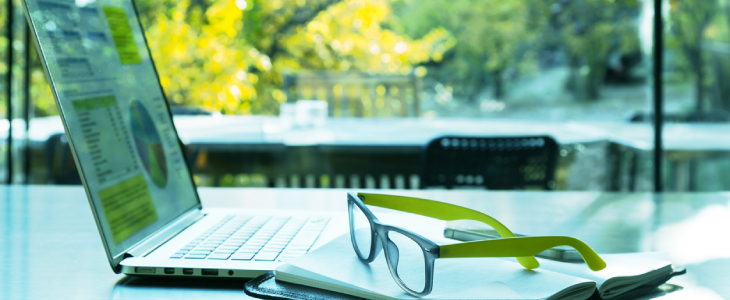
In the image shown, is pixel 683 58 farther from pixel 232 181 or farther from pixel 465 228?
pixel 465 228

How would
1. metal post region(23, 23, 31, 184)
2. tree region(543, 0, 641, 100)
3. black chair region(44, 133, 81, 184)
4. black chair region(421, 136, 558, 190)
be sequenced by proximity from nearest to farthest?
black chair region(421, 136, 558, 190) → black chair region(44, 133, 81, 184) → metal post region(23, 23, 31, 184) → tree region(543, 0, 641, 100)

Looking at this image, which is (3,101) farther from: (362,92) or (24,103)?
(362,92)

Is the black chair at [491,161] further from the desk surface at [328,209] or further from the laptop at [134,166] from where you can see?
the laptop at [134,166]

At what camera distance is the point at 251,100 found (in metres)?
3.74

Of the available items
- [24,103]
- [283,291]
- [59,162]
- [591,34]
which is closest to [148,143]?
[283,291]

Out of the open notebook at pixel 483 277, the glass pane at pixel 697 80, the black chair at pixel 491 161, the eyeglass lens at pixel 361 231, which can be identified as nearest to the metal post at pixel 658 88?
the black chair at pixel 491 161

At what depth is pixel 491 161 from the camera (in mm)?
1235

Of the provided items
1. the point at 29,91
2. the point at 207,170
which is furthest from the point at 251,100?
the point at 207,170

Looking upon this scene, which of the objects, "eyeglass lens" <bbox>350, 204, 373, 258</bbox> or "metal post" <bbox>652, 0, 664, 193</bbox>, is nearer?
"eyeglass lens" <bbox>350, 204, 373, 258</bbox>

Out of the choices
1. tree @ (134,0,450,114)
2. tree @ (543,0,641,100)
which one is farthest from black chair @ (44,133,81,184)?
tree @ (543,0,641,100)

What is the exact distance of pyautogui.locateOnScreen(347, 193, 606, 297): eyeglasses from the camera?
35 cm

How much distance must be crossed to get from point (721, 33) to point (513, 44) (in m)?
1.03

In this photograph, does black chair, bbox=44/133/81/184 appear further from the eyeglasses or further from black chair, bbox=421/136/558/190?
the eyeglasses

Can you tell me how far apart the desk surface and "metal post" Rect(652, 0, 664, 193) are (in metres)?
0.58
